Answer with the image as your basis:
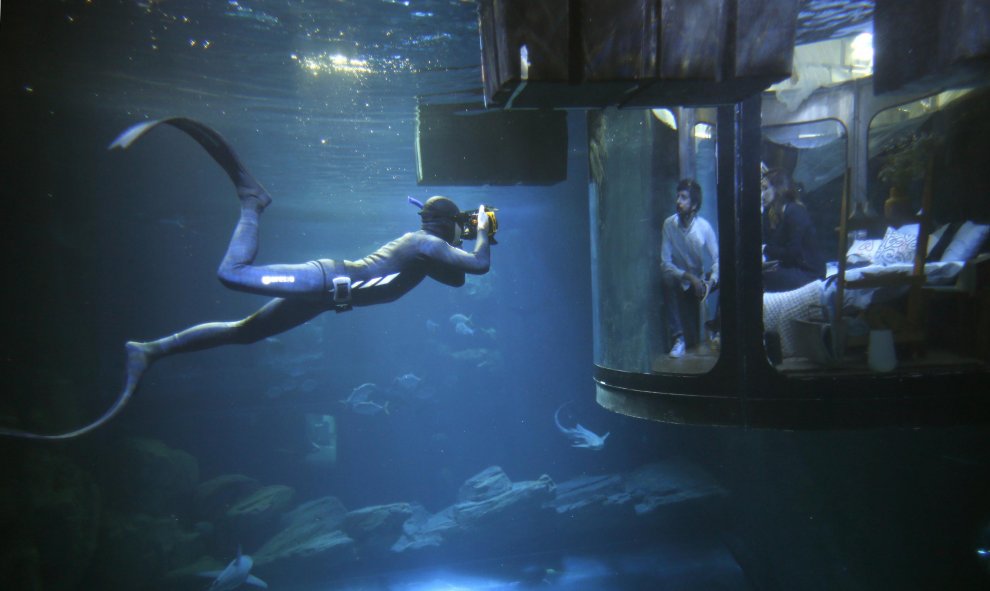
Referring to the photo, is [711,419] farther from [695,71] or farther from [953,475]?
[953,475]

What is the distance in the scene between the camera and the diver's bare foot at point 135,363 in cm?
452

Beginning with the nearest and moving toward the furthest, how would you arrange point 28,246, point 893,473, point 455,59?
point 893,473 → point 455,59 → point 28,246

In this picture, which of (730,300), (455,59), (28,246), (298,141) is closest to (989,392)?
(730,300)

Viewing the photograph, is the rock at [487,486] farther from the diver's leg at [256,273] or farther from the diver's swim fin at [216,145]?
the diver's swim fin at [216,145]

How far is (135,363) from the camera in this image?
4574 mm

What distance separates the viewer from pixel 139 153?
55.3 feet

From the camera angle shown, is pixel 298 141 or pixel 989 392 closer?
pixel 989 392

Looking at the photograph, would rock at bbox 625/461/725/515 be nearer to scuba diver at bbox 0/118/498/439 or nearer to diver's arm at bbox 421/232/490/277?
scuba diver at bbox 0/118/498/439

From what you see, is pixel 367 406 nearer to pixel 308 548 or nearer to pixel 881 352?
pixel 308 548

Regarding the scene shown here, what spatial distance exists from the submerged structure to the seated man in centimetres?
6

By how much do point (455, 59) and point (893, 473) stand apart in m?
10.0

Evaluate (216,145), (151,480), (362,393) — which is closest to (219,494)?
(151,480)

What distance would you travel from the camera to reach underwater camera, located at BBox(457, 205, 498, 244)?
4785 mm

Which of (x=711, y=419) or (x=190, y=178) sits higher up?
(x=190, y=178)
